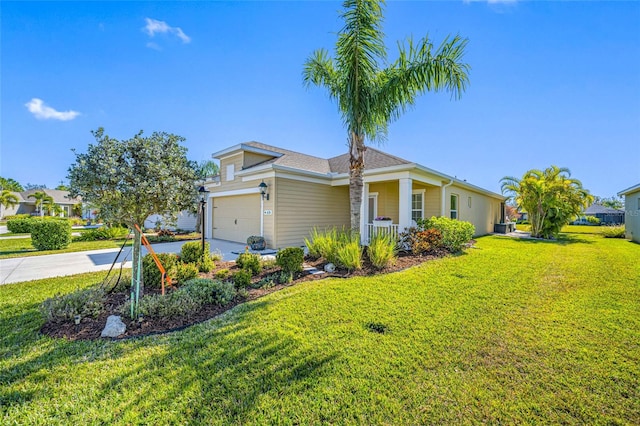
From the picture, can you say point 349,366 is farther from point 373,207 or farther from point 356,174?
point 373,207

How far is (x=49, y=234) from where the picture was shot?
9953mm

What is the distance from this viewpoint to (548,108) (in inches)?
463

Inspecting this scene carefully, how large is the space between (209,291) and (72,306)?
6.20 feet

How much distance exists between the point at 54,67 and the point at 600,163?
1362 inches

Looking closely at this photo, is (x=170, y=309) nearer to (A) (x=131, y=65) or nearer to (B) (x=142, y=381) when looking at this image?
(B) (x=142, y=381)

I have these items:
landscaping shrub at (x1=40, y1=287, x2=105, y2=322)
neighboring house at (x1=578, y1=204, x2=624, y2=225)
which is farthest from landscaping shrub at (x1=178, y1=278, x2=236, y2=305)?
neighboring house at (x1=578, y1=204, x2=624, y2=225)

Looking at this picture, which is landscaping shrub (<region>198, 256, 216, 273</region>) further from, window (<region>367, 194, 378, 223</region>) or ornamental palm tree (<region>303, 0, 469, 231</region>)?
window (<region>367, 194, 378, 223</region>)

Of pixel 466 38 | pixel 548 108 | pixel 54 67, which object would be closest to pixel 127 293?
pixel 54 67

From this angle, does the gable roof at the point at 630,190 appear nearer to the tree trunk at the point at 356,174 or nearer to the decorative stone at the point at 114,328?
the tree trunk at the point at 356,174

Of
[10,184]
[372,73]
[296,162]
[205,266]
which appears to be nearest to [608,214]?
[296,162]

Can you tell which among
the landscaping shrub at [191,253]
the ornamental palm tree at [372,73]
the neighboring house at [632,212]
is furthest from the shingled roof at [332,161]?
the neighboring house at [632,212]

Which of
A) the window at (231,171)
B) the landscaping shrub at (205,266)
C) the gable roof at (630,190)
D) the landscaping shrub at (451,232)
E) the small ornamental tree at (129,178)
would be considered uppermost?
the window at (231,171)

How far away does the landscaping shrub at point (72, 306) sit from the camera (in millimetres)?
3762

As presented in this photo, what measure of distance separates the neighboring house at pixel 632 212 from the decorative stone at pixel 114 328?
2164 centimetres
